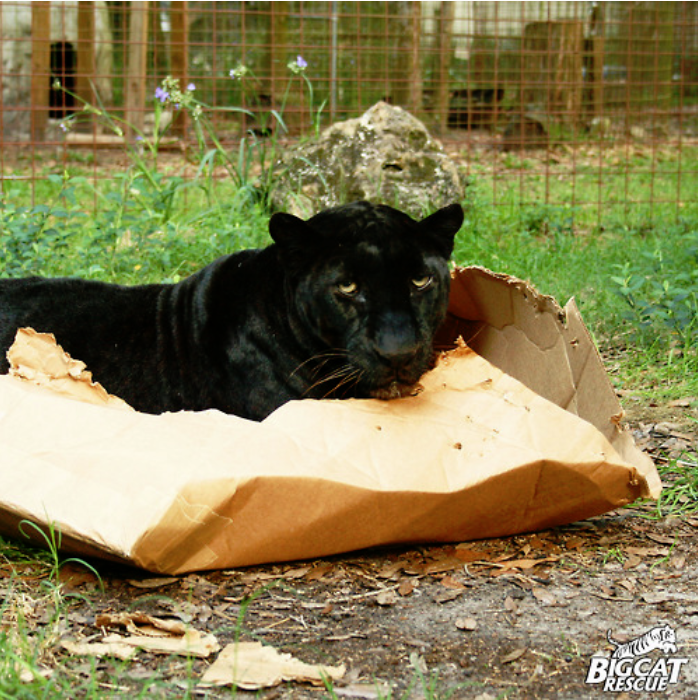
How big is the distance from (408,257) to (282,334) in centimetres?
48

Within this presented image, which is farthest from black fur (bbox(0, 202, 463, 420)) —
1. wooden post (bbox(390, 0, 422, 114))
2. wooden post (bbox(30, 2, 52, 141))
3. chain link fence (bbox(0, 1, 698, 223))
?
wooden post (bbox(30, 2, 52, 141))

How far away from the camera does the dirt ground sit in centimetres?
192

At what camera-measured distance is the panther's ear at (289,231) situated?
2.77 meters

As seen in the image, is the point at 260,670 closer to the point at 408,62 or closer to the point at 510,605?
the point at 510,605

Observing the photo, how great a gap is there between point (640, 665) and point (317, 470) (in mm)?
808

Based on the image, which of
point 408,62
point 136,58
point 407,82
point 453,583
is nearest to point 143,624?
point 453,583

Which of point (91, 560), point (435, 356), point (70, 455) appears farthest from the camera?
point (435, 356)

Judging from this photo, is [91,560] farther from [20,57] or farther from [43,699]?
[20,57]

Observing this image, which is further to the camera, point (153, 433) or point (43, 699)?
point (153, 433)

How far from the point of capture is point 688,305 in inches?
167

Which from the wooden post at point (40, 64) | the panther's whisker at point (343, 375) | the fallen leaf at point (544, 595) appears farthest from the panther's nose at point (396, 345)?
the wooden post at point (40, 64)

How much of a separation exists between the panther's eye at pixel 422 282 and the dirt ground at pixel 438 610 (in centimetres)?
71

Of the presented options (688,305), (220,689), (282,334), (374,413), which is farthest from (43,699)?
(688,305)

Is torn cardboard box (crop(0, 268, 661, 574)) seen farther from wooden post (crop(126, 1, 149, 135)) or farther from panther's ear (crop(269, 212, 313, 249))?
wooden post (crop(126, 1, 149, 135))
